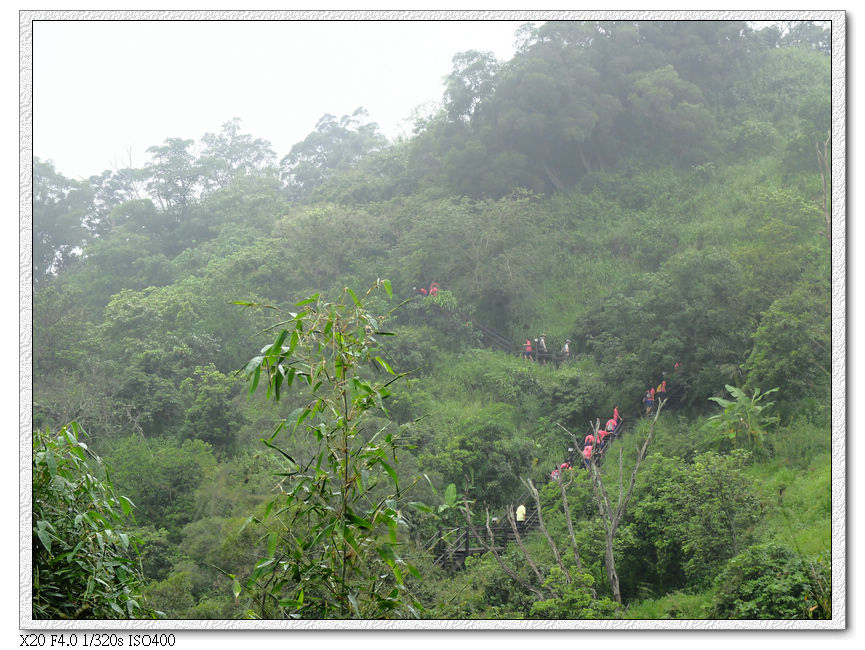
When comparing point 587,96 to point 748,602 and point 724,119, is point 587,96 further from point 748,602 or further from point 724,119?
point 748,602

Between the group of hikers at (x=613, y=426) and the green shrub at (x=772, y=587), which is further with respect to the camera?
the group of hikers at (x=613, y=426)

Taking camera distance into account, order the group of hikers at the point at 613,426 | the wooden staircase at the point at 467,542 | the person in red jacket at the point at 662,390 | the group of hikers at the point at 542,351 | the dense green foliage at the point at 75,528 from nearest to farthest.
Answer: the dense green foliage at the point at 75,528 → the wooden staircase at the point at 467,542 → the group of hikers at the point at 613,426 → the person in red jacket at the point at 662,390 → the group of hikers at the point at 542,351

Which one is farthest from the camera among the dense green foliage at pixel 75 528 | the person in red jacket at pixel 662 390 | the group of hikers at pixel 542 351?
the group of hikers at pixel 542 351

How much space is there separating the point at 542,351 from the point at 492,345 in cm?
48

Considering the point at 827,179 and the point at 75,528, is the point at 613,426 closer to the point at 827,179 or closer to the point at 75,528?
the point at 827,179

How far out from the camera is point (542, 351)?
6.50 m

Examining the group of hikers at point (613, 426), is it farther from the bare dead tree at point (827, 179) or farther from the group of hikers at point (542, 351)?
the bare dead tree at point (827, 179)

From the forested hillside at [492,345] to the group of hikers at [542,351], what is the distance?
0.02m

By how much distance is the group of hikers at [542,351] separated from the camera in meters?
6.43

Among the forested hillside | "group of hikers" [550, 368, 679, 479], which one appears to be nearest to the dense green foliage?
the forested hillside

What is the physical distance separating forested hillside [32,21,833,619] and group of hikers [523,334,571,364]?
0.08 ft

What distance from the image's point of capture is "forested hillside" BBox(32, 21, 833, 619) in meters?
3.17

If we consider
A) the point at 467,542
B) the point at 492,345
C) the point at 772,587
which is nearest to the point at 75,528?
the point at 772,587

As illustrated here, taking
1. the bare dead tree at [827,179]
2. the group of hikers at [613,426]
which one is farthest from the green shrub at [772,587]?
the group of hikers at [613,426]
